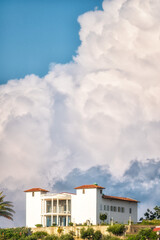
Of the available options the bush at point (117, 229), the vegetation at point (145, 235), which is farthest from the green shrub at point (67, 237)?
the vegetation at point (145, 235)

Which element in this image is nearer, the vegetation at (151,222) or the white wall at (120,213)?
the vegetation at (151,222)

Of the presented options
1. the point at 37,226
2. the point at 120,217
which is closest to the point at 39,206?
the point at 37,226

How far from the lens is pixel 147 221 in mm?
115375

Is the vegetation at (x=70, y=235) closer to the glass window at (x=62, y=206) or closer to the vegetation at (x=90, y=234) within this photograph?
the vegetation at (x=90, y=234)

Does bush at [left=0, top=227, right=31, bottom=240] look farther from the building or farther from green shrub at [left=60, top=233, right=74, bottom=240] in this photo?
green shrub at [left=60, top=233, right=74, bottom=240]

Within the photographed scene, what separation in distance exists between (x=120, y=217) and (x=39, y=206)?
49.7ft

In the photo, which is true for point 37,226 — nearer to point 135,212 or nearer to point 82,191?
point 82,191

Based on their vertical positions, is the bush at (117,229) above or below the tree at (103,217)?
below

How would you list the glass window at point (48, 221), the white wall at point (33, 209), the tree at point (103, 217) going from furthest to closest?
1. the white wall at point (33, 209)
2. the glass window at point (48, 221)
3. the tree at point (103, 217)

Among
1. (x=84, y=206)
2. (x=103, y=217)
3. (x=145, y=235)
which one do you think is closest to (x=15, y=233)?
(x=84, y=206)

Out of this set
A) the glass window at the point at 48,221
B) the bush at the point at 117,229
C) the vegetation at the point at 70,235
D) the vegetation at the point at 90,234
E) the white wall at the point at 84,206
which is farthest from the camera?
the glass window at the point at 48,221

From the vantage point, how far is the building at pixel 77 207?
377 feet

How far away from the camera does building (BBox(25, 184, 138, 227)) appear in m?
115

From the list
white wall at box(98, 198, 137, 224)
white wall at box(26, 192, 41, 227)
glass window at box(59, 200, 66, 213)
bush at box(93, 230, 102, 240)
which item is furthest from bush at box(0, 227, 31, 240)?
bush at box(93, 230, 102, 240)
